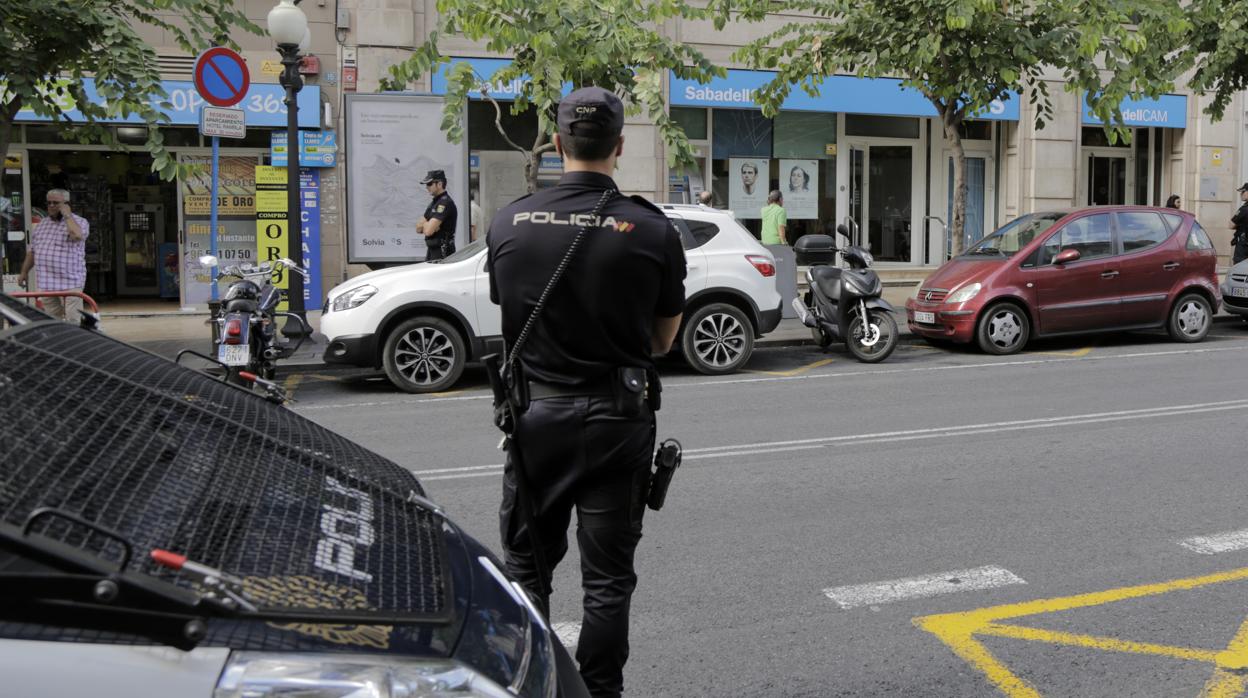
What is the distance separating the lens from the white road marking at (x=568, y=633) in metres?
4.20

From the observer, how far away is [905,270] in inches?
824

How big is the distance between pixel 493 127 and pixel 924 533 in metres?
13.8

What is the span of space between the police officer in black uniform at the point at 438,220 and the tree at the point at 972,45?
190 inches

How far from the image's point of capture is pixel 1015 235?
1333cm

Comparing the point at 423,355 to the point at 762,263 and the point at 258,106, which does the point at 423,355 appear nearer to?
the point at 762,263

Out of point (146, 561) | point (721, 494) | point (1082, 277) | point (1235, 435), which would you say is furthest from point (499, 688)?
point (1082, 277)

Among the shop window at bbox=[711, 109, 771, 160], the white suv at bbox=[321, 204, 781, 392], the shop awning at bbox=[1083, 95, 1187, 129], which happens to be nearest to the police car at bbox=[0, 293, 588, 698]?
the white suv at bbox=[321, 204, 781, 392]

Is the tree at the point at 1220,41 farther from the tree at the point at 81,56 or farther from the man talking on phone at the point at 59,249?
the man talking on phone at the point at 59,249

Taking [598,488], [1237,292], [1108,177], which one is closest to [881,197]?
[1108,177]

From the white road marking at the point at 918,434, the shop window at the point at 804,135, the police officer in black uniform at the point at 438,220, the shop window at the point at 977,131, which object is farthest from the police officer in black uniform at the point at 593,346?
the shop window at the point at 977,131

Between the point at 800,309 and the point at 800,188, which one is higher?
the point at 800,188

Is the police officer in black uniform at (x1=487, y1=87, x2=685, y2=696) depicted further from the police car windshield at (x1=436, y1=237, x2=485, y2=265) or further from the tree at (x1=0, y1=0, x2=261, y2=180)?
the tree at (x1=0, y1=0, x2=261, y2=180)

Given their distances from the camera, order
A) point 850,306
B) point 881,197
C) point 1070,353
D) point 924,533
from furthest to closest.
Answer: point 881,197
point 1070,353
point 850,306
point 924,533

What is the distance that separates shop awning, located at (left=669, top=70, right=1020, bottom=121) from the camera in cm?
1872
